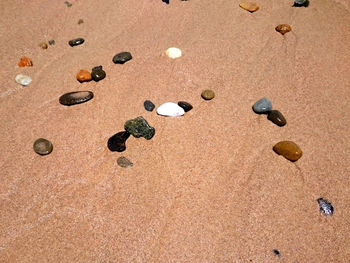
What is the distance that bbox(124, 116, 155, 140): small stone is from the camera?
1914 millimetres

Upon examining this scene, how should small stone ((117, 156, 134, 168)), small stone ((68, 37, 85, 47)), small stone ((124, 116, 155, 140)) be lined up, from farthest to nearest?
1. small stone ((68, 37, 85, 47))
2. small stone ((124, 116, 155, 140))
3. small stone ((117, 156, 134, 168))

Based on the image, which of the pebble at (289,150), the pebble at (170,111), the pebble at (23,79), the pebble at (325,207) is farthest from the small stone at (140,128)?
the pebble at (325,207)

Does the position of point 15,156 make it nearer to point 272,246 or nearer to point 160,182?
point 160,182

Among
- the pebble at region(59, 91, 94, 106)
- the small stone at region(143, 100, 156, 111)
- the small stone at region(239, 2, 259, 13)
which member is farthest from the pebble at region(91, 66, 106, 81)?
the small stone at region(239, 2, 259, 13)

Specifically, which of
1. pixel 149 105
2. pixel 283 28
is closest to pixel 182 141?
pixel 149 105

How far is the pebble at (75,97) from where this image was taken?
2.11 meters

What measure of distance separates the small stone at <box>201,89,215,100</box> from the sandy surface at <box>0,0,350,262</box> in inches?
2.1

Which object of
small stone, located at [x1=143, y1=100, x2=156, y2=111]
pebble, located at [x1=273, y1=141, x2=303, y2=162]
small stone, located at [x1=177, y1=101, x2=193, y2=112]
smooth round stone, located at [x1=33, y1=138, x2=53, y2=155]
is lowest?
smooth round stone, located at [x1=33, y1=138, x2=53, y2=155]

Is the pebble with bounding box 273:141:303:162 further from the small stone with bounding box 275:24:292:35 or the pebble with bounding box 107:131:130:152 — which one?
the small stone with bounding box 275:24:292:35

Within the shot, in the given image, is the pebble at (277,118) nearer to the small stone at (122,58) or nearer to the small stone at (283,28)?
the small stone at (283,28)

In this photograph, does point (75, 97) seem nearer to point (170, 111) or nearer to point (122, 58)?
point (122, 58)

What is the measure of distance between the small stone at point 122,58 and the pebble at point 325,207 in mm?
1643

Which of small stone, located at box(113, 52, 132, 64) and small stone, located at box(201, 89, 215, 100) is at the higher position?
small stone, located at box(201, 89, 215, 100)

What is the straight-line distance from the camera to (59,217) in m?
1.61
